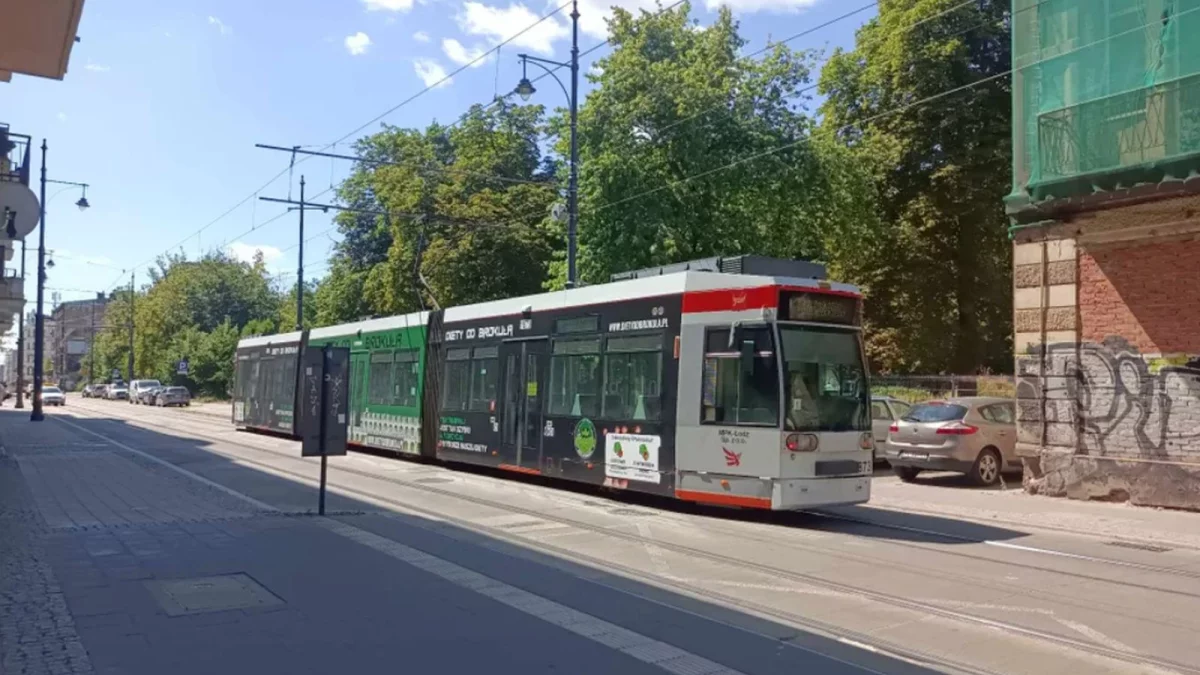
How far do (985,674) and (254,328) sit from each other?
66.0 m

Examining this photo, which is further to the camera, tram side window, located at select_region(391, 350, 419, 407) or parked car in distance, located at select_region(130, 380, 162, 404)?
parked car in distance, located at select_region(130, 380, 162, 404)

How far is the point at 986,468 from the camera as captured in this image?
61.0 feet

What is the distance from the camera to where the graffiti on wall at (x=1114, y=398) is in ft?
50.2

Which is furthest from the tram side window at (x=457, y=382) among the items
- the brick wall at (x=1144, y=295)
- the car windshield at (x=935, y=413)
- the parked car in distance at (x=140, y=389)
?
the parked car in distance at (x=140, y=389)

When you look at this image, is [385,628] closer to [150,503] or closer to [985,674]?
[985,674]

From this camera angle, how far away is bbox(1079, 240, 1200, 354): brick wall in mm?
15375

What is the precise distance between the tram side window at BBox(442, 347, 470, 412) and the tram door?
1.60 metres

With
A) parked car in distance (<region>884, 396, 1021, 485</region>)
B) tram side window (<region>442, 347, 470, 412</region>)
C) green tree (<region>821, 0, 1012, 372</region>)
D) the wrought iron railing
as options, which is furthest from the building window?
green tree (<region>821, 0, 1012, 372</region>)

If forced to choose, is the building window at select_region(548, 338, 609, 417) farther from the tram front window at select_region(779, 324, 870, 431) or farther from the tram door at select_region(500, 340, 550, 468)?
the tram front window at select_region(779, 324, 870, 431)

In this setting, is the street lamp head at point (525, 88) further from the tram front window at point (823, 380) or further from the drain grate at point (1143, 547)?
the drain grate at point (1143, 547)

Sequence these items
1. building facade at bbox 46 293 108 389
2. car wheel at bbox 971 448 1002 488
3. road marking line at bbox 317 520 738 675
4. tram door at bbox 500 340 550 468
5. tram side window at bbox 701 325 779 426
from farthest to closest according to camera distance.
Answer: building facade at bbox 46 293 108 389, car wheel at bbox 971 448 1002 488, tram door at bbox 500 340 550 468, tram side window at bbox 701 325 779 426, road marking line at bbox 317 520 738 675

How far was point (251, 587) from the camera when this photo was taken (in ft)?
26.9

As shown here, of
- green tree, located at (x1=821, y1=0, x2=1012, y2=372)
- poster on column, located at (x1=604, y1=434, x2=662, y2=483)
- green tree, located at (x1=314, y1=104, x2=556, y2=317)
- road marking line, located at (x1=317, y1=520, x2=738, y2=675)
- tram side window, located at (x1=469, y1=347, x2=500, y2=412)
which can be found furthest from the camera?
green tree, located at (x1=314, y1=104, x2=556, y2=317)

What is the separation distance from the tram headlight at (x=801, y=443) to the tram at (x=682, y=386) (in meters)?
0.02
